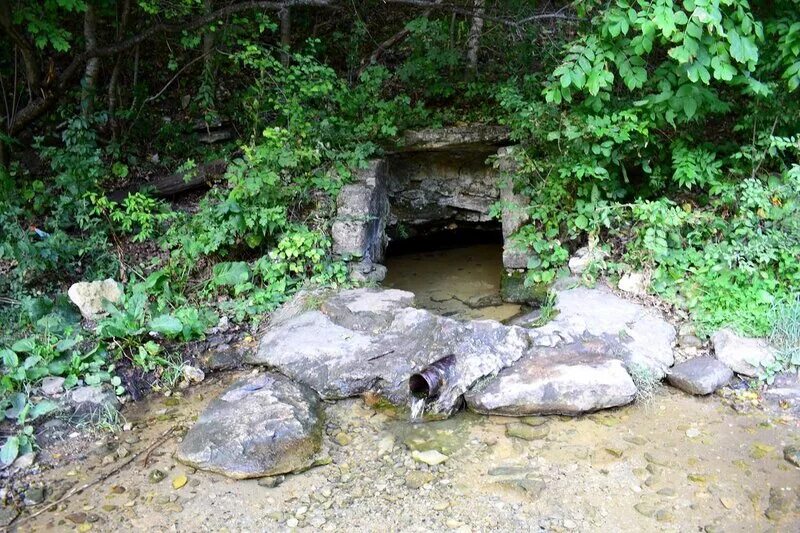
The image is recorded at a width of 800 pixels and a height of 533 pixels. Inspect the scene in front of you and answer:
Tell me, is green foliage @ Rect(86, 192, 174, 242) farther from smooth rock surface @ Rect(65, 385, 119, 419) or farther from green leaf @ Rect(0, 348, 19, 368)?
smooth rock surface @ Rect(65, 385, 119, 419)

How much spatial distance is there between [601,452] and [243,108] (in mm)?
5835

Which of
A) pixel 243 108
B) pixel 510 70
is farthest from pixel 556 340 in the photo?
pixel 243 108

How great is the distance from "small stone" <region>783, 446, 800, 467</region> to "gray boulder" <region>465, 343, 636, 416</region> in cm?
92

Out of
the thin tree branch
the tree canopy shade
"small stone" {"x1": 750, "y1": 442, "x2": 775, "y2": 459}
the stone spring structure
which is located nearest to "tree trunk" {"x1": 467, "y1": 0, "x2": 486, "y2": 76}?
the tree canopy shade

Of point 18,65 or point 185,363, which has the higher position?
point 18,65

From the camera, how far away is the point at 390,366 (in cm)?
461

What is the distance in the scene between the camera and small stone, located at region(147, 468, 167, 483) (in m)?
3.73

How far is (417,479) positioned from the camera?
3.68 meters

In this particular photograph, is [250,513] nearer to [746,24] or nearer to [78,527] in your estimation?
[78,527]

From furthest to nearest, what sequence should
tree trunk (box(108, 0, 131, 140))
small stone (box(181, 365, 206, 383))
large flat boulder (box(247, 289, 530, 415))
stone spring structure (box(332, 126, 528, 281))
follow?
tree trunk (box(108, 0, 131, 140)) → stone spring structure (box(332, 126, 528, 281)) → small stone (box(181, 365, 206, 383)) → large flat boulder (box(247, 289, 530, 415))

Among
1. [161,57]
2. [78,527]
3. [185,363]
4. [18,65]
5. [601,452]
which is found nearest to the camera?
[78,527]

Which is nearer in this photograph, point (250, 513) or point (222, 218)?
point (250, 513)

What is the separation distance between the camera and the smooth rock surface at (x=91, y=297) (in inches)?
208

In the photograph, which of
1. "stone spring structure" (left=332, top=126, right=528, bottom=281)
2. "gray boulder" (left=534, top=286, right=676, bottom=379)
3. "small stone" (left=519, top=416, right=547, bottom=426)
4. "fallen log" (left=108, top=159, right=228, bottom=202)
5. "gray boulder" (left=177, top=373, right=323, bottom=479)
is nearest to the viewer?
"gray boulder" (left=177, top=373, right=323, bottom=479)
